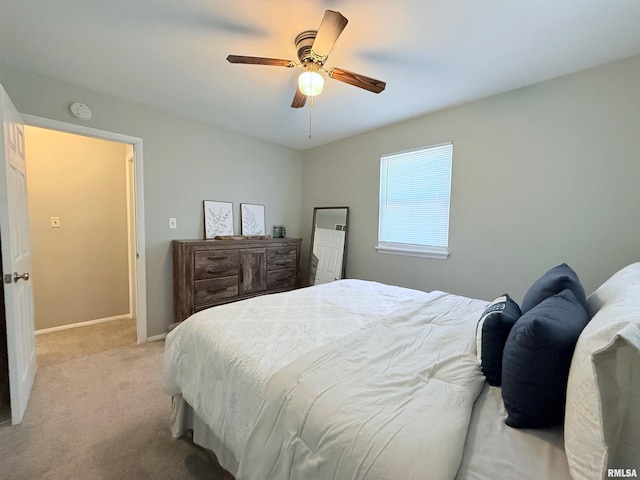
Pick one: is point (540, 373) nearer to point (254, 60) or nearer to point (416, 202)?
point (254, 60)

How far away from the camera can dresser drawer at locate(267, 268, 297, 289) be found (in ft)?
11.8

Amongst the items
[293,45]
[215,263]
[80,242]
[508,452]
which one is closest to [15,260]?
[215,263]

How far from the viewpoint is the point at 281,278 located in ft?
12.2

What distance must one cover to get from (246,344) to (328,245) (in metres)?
2.73

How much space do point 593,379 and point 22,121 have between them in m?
3.63

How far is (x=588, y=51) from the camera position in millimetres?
1872

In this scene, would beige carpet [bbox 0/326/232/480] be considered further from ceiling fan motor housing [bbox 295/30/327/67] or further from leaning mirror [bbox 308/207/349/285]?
ceiling fan motor housing [bbox 295/30/327/67]

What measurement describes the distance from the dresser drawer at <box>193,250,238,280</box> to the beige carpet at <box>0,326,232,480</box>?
1022mm

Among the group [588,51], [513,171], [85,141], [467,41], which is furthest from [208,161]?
[588,51]

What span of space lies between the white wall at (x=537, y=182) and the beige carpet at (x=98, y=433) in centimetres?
261

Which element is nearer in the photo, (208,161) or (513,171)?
(513,171)

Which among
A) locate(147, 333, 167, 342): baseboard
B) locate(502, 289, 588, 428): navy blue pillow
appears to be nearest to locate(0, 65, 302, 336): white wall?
locate(147, 333, 167, 342): baseboard

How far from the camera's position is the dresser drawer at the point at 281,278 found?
3598mm

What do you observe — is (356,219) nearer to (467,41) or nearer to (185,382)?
(467,41)
